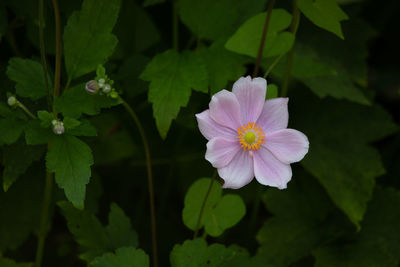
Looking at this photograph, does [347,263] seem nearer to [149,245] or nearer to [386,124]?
[386,124]

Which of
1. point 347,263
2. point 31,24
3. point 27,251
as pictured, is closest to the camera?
point 31,24

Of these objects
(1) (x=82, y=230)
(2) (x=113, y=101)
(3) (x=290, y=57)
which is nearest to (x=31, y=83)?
(2) (x=113, y=101)

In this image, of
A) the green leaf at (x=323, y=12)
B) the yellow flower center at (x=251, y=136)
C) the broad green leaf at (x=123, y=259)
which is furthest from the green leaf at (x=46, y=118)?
the green leaf at (x=323, y=12)

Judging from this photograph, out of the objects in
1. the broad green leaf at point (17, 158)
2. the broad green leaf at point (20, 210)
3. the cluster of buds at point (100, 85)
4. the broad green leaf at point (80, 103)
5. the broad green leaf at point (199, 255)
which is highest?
the cluster of buds at point (100, 85)

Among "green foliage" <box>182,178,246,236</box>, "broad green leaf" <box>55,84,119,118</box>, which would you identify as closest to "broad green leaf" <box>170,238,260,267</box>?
"green foliage" <box>182,178,246,236</box>

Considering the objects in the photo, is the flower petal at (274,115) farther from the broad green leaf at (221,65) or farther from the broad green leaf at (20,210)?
the broad green leaf at (20,210)
